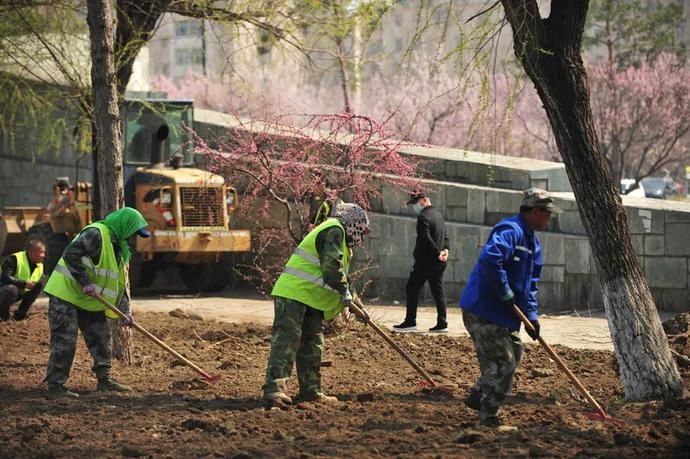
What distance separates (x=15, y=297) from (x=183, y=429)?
7.09 meters

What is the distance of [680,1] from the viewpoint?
3575 centimetres

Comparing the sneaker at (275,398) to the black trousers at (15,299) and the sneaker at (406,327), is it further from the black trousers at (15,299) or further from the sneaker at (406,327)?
the black trousers at (15,299)

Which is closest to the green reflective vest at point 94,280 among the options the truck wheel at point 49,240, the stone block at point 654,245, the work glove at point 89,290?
the work glove at point 89,290

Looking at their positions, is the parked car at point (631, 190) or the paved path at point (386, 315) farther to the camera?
the parked car at point (631, 190)

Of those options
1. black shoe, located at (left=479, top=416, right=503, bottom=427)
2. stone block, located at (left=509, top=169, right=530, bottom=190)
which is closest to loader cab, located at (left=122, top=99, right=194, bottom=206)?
stone block, located at (left=509, top=169, right=530, bottom=190)

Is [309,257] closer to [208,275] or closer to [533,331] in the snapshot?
[533,331]

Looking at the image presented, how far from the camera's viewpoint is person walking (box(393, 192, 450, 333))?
13.1 meters

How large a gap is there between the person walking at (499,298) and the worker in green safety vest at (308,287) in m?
1.08

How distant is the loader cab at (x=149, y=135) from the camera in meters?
17.1

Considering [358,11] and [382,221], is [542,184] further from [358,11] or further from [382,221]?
[358,11]

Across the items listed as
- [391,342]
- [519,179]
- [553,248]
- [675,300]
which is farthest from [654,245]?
[391,342]

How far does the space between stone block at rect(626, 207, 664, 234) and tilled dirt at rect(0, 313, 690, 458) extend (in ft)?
12.2

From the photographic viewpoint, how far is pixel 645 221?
Answer: 48.2 ft

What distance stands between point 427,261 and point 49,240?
275 inches
